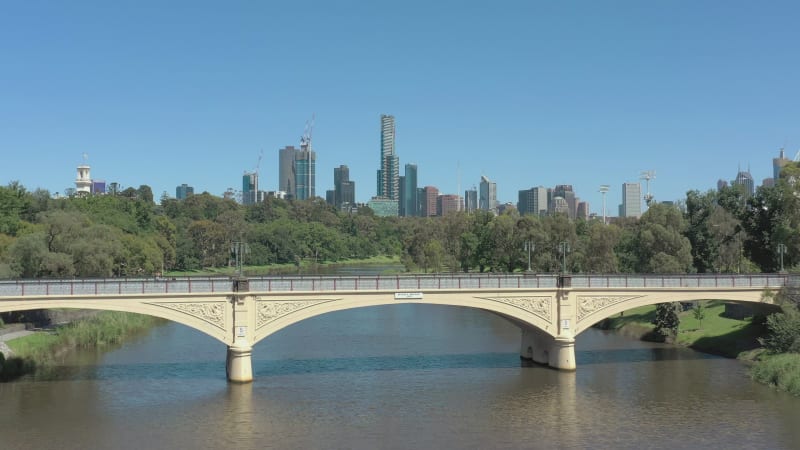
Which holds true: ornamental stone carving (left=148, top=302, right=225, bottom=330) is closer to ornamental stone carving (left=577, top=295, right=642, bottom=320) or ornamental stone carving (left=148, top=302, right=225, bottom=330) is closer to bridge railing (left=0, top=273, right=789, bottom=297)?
bridge railing (left=0, top=273, right=789, bottom=297)

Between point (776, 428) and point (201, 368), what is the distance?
3665 cm

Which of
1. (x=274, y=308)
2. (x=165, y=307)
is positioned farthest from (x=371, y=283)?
(x=165, y=307)

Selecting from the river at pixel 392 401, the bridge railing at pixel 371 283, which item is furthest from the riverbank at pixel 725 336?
the bridge railing at pixel 371 283

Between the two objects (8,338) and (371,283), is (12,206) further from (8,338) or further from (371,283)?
(371,283)

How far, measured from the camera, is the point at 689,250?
2918 inches

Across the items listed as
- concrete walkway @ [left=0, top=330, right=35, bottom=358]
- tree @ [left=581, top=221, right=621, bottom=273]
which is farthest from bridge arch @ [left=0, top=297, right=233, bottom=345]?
tree @ [left=581, top=221, right=621, bottom=273]

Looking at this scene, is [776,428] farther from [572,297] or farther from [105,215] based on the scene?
[105,215]

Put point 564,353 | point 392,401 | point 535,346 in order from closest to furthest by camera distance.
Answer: point 392,401 < point 564,353 < point 535,346

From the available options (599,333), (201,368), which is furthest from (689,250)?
(201,368)

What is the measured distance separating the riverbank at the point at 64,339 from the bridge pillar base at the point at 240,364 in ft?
48.6

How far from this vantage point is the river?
113 ft

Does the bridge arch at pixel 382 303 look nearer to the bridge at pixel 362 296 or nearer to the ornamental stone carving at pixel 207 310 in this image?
the bridge at pixel 362 296

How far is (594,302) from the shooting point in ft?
161

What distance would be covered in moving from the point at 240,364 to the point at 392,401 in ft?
34.2
